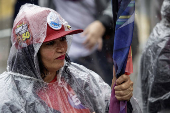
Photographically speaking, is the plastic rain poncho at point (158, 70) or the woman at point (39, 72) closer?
the woman at point (39, 72)

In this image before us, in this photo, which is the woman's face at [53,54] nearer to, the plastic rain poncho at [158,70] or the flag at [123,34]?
the flag at [123,34]

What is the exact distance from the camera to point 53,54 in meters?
1.98

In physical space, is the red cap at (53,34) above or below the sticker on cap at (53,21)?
below

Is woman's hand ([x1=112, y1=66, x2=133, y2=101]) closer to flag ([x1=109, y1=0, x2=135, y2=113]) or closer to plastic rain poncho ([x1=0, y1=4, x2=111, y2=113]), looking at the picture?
flag ([x1=109, y1=0, x2=135, y2=113])

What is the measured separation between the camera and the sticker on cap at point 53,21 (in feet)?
6.41

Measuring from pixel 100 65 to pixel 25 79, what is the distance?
1.51 m

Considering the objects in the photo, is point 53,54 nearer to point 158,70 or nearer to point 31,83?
point 31,83

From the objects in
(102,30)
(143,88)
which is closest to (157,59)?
(143,88)

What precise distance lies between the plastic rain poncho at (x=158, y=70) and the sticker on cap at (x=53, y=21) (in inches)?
40.6

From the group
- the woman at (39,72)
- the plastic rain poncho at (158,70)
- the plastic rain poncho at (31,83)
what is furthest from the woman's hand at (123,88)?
the plastic rain poncho at (158,70)

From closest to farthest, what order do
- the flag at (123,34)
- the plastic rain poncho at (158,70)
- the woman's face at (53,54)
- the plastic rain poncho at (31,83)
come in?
the flag at (123,34) < the plastic rain poncho at (31,83) < the woman's face at (53,54) < the plastic rain poncho at (158,70)

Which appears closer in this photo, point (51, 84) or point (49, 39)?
point (49, 39)

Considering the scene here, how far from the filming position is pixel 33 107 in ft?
6.18

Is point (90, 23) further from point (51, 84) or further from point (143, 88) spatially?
point (51, 84)
